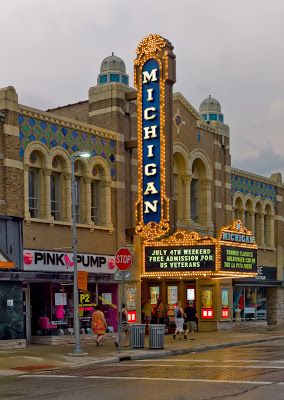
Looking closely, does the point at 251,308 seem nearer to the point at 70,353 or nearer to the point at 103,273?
the point at 103,273

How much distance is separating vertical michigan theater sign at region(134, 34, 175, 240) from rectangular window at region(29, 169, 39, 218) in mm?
5276

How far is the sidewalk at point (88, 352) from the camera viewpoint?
21359 millimetres

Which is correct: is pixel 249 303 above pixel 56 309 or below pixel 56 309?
below

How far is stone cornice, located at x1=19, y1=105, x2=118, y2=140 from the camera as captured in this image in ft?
92.5

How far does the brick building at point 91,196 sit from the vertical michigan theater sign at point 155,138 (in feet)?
3.30

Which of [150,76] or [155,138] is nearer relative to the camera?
[155,138]

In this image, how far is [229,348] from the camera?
27594mm

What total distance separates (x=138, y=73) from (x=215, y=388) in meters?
20.3

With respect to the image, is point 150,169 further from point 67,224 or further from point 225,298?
point 225,298

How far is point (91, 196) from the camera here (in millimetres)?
32219

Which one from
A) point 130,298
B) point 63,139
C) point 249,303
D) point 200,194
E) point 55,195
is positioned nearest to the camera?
point 63,139

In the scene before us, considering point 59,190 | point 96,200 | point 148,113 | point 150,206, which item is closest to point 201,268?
point 150,206

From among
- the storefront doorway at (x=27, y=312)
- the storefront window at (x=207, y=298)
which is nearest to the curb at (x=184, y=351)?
the storefront doorway at (x=27, y=312)

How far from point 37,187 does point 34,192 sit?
0.24 m
